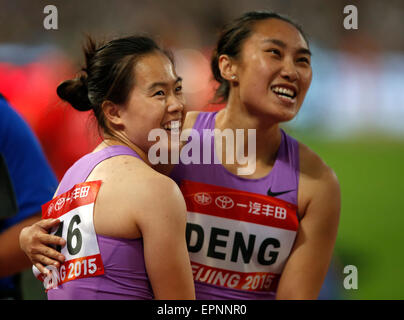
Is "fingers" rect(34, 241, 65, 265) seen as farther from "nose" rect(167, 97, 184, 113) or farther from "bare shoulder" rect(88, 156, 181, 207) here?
"nose" rect(167, 97, 184, 113)

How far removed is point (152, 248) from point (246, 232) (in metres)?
0.55

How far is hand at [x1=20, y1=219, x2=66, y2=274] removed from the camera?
1.40 meters

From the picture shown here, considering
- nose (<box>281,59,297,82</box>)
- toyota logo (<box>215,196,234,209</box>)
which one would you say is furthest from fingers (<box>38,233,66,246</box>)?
nose (<box>281,59,297,82</box>)

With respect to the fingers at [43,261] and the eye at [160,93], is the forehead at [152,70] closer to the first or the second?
the eye at [160,93]

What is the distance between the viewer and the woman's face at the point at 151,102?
1.46 meters

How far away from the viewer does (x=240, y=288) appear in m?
1.80

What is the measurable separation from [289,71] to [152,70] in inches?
19.6

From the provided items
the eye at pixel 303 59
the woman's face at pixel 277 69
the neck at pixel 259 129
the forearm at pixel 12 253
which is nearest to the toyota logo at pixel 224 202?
the neck at pixel 259 129

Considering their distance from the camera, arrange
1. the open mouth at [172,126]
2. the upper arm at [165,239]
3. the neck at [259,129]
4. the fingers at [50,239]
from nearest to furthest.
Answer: the upper arm at [165,239]
the fingers at [50,239]
the open mouth at [172,126]
the neck at [259,129]

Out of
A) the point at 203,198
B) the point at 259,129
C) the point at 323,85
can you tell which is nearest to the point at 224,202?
the point at 203,198

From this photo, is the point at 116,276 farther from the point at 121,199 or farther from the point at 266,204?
the point at 266,204

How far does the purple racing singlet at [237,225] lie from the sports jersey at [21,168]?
482 millimetres

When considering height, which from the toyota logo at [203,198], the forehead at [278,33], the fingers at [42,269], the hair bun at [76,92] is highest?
the forehead at [278,33]

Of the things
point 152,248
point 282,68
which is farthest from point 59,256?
point 282,68
